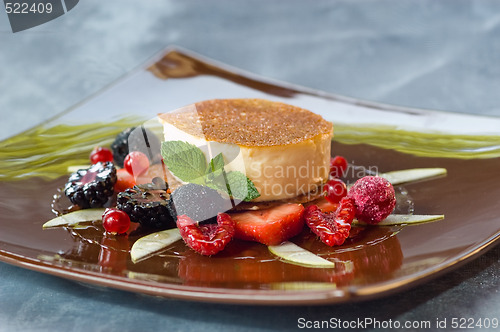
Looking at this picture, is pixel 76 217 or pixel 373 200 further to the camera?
pixel 76 217

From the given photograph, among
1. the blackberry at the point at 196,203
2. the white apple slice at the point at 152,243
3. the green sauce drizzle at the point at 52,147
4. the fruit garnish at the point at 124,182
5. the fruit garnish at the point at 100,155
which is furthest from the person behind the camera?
the fruit garnish at the point at 100,155

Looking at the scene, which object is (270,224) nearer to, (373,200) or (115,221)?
(373,200)

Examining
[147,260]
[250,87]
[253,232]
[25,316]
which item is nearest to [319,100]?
[250,87]

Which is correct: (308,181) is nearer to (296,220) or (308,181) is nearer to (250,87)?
(296,220)

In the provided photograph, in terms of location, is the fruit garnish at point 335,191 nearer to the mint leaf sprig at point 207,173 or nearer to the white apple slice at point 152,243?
the mint leaf sprig at point 207,173

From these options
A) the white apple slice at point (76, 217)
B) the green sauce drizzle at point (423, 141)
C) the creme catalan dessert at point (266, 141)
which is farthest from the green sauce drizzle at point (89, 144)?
the creme catalan dessert at point (266, 141)

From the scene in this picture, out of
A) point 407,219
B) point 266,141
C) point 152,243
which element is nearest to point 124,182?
point 152,243
